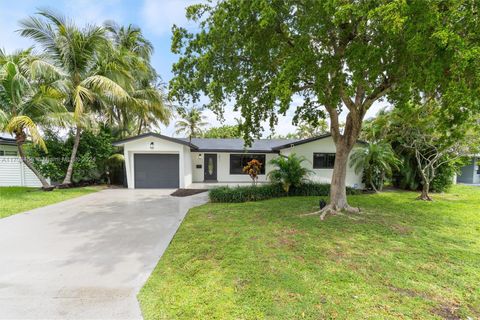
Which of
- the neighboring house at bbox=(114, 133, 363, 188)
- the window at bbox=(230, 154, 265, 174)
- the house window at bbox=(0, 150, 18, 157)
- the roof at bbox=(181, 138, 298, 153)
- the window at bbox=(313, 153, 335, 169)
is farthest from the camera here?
the window at bbox=(230, 154, 265, 174)

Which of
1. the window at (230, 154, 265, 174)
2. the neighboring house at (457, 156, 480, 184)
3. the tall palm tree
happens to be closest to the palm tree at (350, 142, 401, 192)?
the window at (230, 154, 265, 174)

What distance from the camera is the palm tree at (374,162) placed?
11164 millimetres

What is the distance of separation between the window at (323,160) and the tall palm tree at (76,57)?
11.6 metres

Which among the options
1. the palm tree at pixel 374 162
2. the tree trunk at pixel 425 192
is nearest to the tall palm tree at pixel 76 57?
the palm tree at pixel 374 162

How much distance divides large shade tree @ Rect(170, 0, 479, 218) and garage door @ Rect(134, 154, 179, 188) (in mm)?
6545

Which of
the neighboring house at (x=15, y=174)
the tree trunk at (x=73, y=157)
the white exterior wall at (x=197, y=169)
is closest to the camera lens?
the tree trunk at (x=73, y=157)

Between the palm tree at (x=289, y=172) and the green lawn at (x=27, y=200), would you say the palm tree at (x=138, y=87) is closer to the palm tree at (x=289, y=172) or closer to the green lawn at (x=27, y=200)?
the green lawn at (x=27, y=200)

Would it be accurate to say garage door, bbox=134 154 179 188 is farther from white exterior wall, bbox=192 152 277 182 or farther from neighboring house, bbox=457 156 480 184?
neighboring house, bbox=457 156 480 184

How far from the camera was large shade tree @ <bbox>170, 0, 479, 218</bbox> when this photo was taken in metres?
4.00

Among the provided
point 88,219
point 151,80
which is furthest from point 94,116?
point 88,219

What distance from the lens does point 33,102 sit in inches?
412

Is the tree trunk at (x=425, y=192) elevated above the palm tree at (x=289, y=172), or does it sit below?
below

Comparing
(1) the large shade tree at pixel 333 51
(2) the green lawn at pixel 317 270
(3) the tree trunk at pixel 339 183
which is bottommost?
(2) the green lawn at pixel 317 270

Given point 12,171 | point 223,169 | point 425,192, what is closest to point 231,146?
point 223,169
